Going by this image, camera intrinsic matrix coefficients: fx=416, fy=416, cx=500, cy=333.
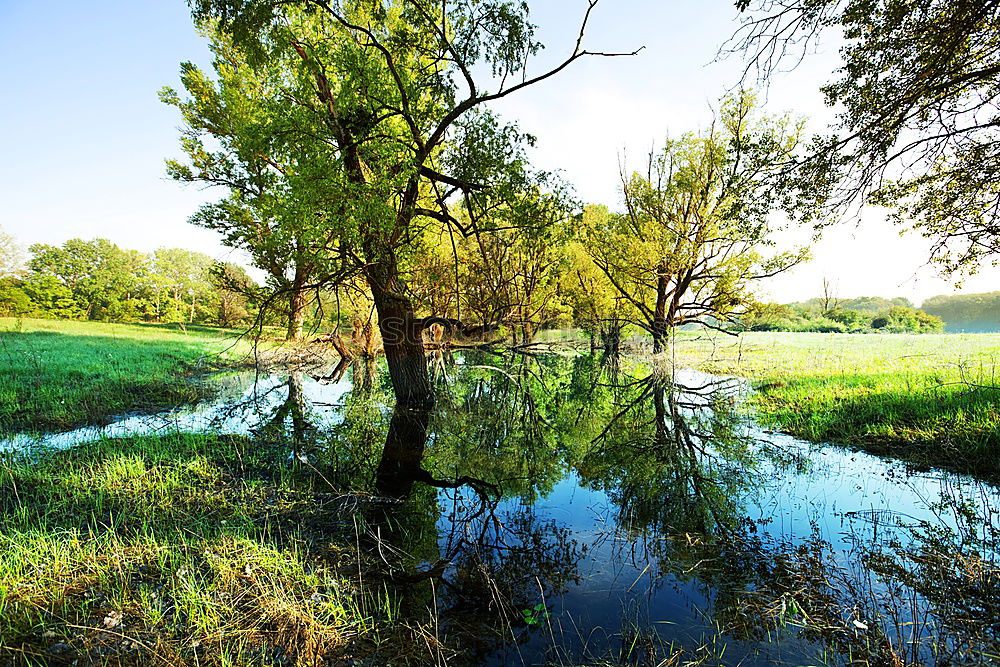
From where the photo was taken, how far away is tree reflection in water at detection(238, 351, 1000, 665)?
334cm

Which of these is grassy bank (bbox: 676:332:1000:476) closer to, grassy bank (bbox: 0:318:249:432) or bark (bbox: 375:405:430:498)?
bark (bbox: 375:405:430:498)

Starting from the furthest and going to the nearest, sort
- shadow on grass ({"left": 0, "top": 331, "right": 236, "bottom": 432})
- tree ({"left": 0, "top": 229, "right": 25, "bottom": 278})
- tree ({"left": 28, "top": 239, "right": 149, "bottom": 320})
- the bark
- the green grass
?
1. tree ({"left": 28, "top": 239, "right": 149, "bottom": 320})
2. tree ({"left": 0, "top": 229, "right": 25, "bottom": 278})
3. shadow on grass ({"left": 0, "top": 331, "right": 236, "bottom": 432})
4. the bark
5. the green grass

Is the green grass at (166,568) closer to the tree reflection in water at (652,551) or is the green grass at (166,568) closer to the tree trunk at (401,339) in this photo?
the tree reflection in water at (652,551)

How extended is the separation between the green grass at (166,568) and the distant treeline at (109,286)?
41651mm

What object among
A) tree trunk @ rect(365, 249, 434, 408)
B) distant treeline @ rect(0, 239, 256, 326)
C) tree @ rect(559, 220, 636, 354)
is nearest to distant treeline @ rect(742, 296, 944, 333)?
tree @ rect(559, 220, 636, 354)

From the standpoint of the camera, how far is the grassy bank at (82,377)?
392 inches

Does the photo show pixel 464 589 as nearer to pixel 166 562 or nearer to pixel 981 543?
pixel 166 562

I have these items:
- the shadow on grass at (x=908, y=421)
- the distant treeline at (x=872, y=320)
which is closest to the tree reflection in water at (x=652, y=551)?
the shadow on grass at (x=908, y=421)

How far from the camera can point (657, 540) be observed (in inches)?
197

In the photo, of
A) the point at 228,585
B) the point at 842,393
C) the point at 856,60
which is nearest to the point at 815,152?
the point at 856,60

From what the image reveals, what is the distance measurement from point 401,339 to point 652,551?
29.7 ft

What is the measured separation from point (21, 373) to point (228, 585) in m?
15.8

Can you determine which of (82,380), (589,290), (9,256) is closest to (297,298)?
(82,380)

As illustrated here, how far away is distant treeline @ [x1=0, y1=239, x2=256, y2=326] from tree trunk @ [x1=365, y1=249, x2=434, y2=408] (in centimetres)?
3714
